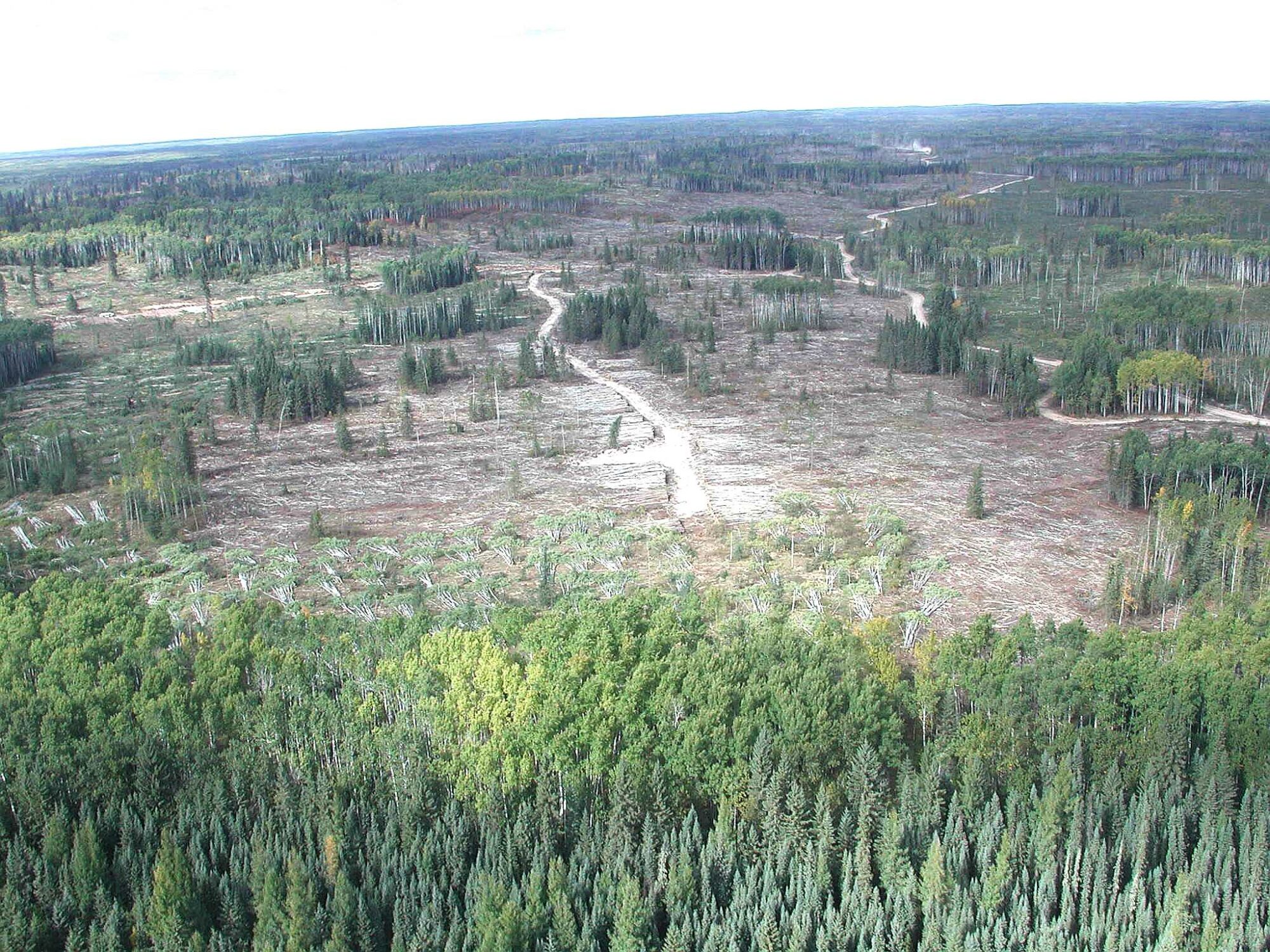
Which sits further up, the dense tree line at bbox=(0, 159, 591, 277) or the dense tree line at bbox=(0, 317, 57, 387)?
the dense tree line at bbox=(0, 159, 591, 277)

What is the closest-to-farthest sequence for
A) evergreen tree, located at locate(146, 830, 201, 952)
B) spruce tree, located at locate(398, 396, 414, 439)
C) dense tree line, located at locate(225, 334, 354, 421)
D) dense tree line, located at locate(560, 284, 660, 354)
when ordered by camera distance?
evergreen tree, located at locate(146, 830, 201, 952) < spruce tree, located at locate(398, 396, 414, 439) < dense tree line, located at locate(225, 334, 354, 421) < dense tree line, located at locate(560, 284, 660, 354)

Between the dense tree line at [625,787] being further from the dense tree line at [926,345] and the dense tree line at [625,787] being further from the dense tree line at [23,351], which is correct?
the dense tree line at [23,351]

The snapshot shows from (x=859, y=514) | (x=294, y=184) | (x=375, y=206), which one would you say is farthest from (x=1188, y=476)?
(x=294, y=184)

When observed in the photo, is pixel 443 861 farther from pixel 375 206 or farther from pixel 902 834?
pixel 375 206

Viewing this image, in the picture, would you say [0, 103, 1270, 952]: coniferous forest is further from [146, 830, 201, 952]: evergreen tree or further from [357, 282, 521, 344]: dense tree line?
[357, 282, 521, 344]: dense tree line

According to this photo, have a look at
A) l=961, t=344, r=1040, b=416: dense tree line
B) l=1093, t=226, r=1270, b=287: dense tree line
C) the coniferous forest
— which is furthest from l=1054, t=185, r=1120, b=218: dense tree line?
l=961, t=344, r=1040, b=416: dense tree line

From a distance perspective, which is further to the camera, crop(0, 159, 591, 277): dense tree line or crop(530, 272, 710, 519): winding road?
crop(0, 159, 591, 277): dense tree line

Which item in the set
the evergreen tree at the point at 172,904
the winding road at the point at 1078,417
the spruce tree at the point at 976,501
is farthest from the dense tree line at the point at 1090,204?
the evergreen tree at the point at 172,904

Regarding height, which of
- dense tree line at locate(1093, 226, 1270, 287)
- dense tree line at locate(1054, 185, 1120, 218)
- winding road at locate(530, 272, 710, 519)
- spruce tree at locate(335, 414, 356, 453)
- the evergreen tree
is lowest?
the evergreen tree
